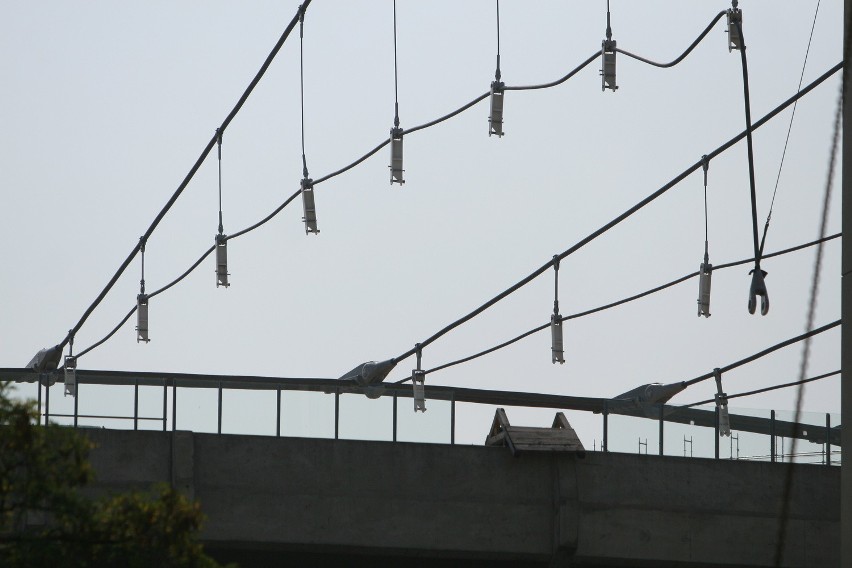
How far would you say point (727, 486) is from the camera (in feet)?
83.4

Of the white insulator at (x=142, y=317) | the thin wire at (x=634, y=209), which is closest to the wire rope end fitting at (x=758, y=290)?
the thin wire at (x=634, y=209)

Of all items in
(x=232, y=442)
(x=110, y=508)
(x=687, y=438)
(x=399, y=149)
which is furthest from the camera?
(x=687, y=438)

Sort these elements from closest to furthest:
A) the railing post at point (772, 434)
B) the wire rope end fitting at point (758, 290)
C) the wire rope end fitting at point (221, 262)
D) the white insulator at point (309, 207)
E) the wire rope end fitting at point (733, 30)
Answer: the wire rope end fitting at point (758, 290) → the wire rope end fitting at point (733, 30) → the white insulator at point (309, 207) → the wire rope end fitting at point (221, 262) → the railing post at point (772, 434)

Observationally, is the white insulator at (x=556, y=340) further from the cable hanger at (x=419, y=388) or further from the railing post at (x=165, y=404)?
the railing post at (x=165, y=404)

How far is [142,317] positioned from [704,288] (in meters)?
10.9

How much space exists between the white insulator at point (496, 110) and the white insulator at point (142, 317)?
9567 mm

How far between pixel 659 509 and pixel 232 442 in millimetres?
6489

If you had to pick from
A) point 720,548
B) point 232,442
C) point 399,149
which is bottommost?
point 720,548

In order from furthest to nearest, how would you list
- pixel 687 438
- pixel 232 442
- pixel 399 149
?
1. pixel 687 438
2. pixel 232 442
3. pixel 399 149

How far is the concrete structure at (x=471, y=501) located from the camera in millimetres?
23969

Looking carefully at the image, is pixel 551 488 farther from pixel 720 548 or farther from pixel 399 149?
pixel 399 149

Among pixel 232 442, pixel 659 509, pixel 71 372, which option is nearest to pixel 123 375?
pixel 71 372

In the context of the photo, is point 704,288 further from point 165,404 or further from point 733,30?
point 165,404

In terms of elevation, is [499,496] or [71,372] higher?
[71,372]
